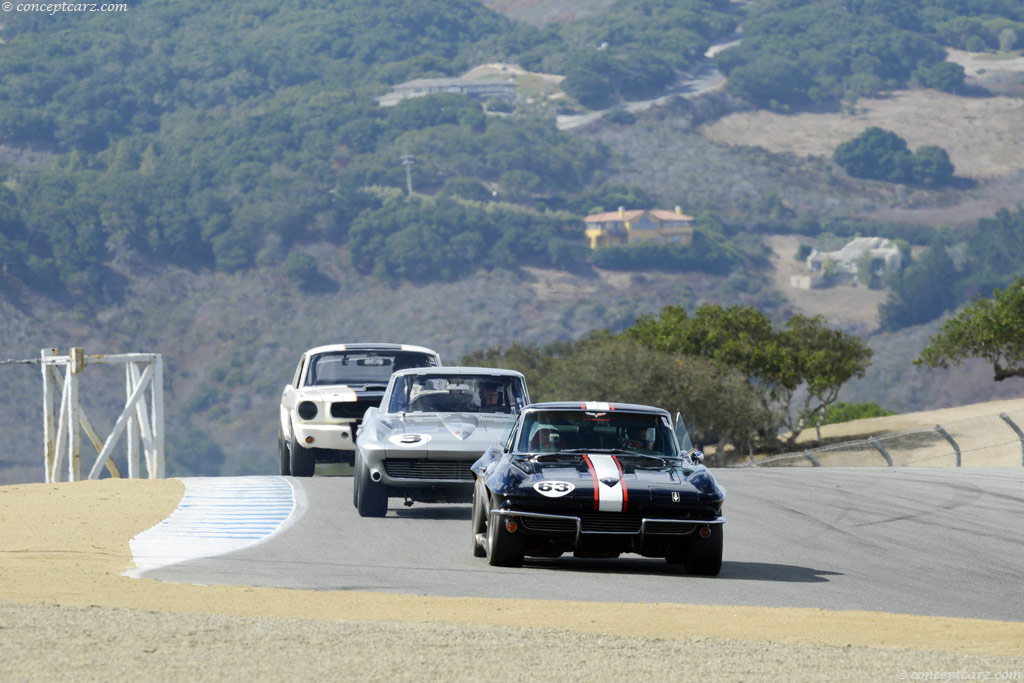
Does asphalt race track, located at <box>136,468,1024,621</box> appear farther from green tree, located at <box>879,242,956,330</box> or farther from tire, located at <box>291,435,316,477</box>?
green tree, located at <box>879,242,956,330</box>

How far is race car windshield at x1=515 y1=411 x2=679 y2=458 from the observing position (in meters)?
11.2

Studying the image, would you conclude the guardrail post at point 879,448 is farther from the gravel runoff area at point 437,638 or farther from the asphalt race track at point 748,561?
the gravel runoff area at point 437,638

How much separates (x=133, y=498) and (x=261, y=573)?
6197mm

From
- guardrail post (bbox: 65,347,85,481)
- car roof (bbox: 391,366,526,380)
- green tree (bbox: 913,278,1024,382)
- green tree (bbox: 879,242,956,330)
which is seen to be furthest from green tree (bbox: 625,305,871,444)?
green tree (bbox: 879,242,956,330)

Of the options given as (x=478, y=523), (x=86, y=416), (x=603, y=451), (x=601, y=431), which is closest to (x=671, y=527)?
(x=603, y=451)

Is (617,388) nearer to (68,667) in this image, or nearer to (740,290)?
(68,667)

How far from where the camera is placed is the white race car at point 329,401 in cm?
1791

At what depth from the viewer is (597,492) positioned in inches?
401

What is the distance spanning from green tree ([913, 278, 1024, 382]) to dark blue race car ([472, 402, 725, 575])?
4508 centimetres

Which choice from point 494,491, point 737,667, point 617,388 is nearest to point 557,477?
point 494,491

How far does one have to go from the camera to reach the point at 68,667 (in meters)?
6.83

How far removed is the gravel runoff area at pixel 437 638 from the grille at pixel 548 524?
3.05ft

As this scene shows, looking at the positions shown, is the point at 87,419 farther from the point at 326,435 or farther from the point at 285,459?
the point at 326,435

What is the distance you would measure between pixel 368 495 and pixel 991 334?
4568 centimetres
